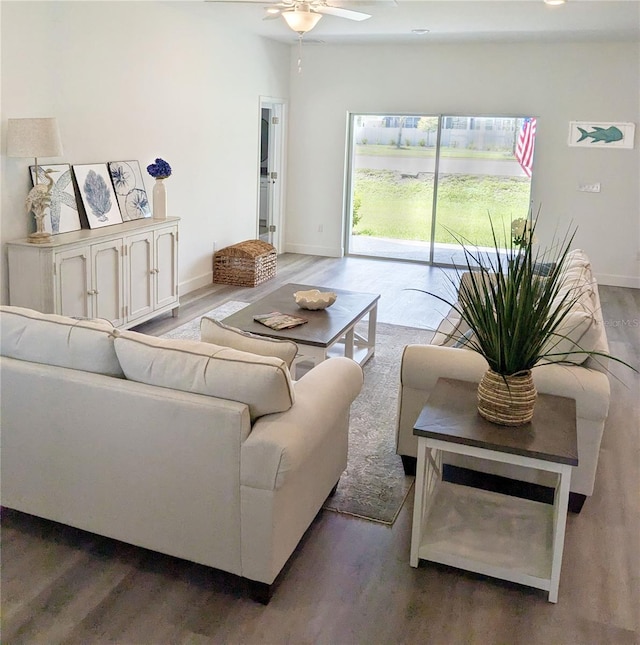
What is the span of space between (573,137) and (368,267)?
9.06 feet

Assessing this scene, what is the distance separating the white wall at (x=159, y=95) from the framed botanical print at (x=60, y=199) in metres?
0.10

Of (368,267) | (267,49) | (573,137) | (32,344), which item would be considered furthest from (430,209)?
(32,344)

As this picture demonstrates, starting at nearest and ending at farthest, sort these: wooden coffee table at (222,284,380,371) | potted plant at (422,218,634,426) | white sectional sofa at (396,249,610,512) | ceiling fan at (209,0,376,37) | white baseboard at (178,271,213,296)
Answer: potted plant at (422,218,634,426)
white sectional sofa at (396,249,610,512)
wooden coffee table at (222,284,380,371)
ceiling fan at (209,0,376,37)
white baseboard at (178,271,213,296)

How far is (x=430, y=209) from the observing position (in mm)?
8695

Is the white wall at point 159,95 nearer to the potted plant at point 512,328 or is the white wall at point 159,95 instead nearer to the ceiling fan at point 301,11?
the ceiling fan at point 301,11

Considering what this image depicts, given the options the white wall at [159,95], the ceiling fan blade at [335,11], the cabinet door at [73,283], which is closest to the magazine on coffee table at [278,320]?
the cabinet door at [73,283]

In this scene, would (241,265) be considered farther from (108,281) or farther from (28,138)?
(28,138)

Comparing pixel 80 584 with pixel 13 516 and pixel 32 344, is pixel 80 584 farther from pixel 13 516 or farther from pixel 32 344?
pixel 32 344

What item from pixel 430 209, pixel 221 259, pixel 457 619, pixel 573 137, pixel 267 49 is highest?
pixel 267 49

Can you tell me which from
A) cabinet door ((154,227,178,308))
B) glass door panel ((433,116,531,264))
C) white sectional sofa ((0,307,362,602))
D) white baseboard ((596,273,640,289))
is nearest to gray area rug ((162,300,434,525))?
white sectional sofa ((0,307,362,602))

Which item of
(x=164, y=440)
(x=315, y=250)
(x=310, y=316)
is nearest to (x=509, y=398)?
(x=164, y=440)

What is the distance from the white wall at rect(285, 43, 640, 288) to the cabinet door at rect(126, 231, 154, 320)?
408cm

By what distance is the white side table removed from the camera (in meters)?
2.40

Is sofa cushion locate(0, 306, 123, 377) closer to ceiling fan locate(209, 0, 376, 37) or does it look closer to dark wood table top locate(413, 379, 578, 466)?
dark wood table top locate(413, 379, 578, 466)
